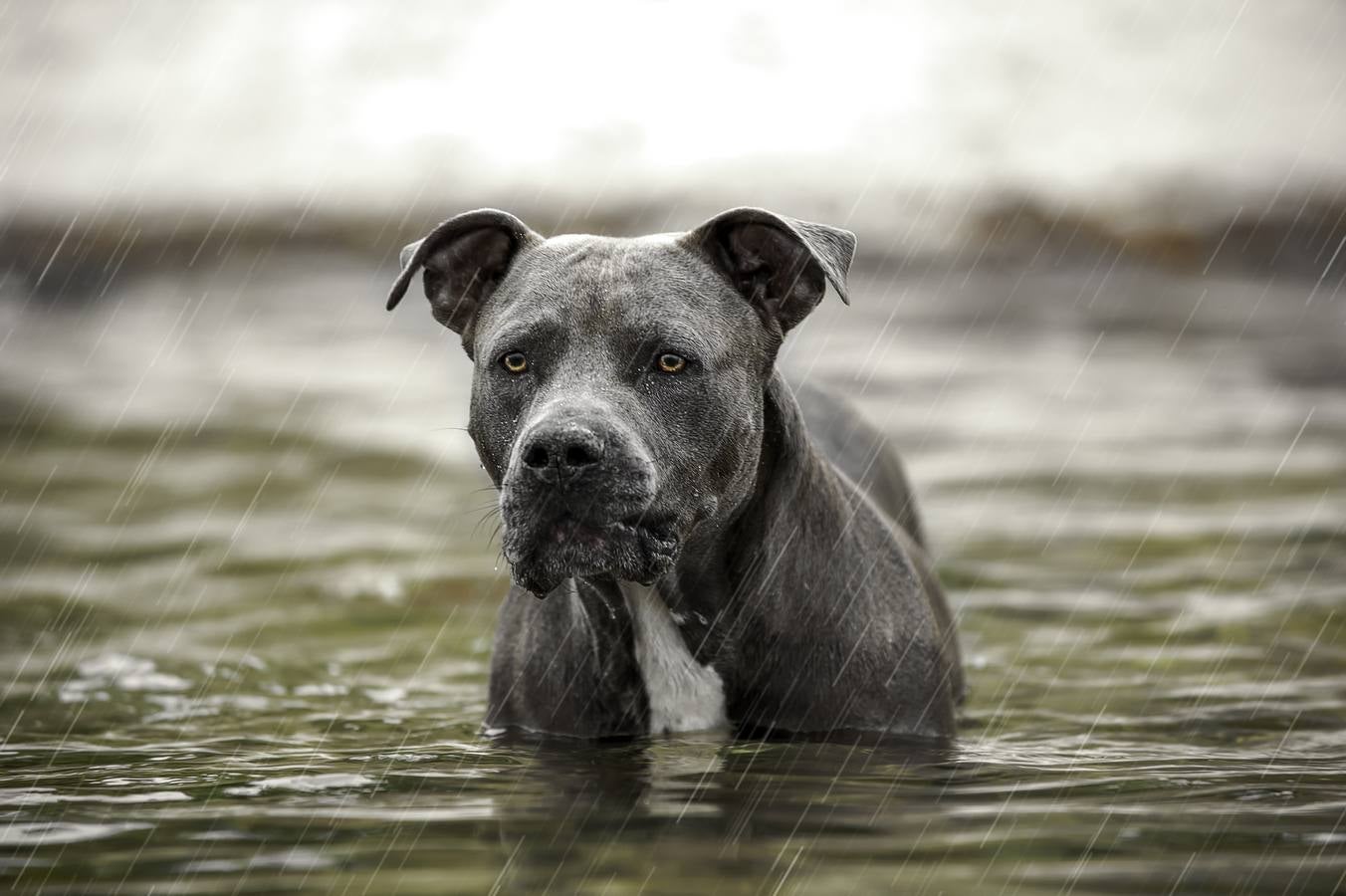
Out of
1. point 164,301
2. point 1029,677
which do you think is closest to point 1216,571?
point 1029,677

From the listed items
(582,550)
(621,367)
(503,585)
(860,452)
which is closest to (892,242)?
(503,585)

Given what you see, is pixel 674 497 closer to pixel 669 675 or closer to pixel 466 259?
pixel 669 675

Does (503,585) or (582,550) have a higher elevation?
(582,550)

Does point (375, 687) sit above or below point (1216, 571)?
below

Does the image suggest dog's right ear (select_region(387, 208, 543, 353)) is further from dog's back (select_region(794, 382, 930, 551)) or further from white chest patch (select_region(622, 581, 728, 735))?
dog's back (select_region(794, 382, 930, 551))

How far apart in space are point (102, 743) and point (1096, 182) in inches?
586

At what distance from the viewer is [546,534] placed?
15.0ft

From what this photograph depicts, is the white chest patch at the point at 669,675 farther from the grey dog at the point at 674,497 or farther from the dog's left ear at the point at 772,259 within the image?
the dog's left ear at the point at 772,259

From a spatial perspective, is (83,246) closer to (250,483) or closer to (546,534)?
(250,483)

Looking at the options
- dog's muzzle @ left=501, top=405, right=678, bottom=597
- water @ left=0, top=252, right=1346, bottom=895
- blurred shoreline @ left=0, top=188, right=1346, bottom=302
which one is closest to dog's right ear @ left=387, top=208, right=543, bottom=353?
water @ left=0, top=252, right=1346, bottom=895

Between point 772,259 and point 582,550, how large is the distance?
120 centimetres

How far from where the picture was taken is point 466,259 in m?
5.47

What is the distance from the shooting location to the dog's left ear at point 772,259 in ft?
16.8

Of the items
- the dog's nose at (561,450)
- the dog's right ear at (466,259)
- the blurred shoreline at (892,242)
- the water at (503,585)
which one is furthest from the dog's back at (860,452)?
the blurred shoreline at (892,242)
